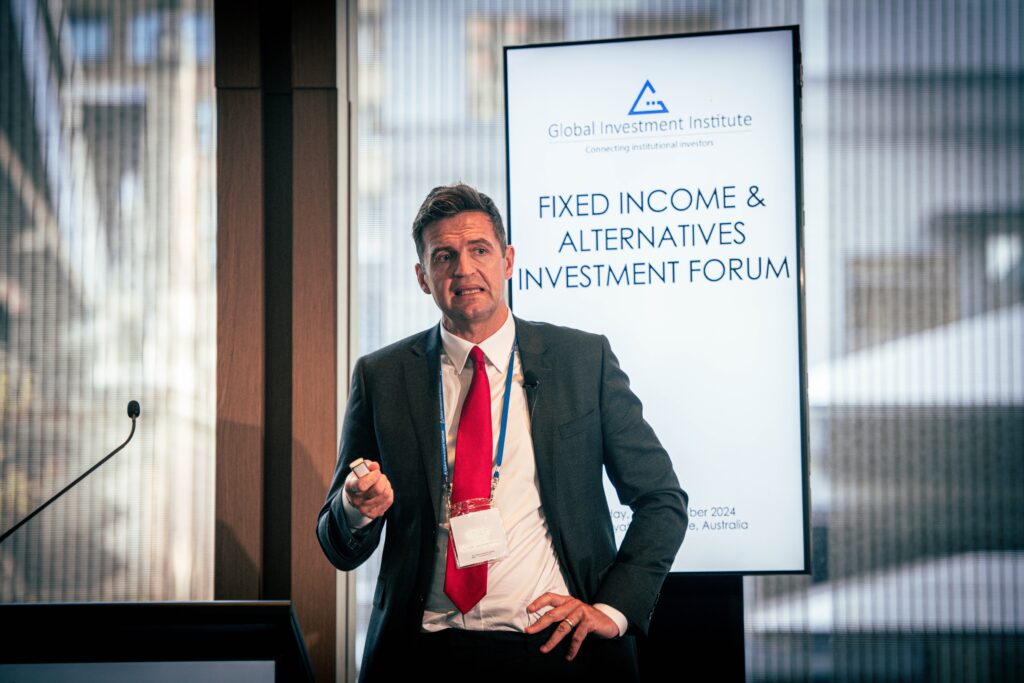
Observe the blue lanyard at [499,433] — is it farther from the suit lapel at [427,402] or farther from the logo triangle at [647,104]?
the logo triangle at [647,104]

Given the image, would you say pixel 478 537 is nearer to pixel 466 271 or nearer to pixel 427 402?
pixel 427 402

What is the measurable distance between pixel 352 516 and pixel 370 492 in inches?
6.9

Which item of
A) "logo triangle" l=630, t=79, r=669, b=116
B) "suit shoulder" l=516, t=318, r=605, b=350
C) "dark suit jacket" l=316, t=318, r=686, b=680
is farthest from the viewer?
"logo triangle" l=630, t=79, r=669, b=116

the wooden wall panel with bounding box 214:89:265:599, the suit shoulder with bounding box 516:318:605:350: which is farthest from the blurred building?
the suit shoulder with bounding box 516:318:605:350

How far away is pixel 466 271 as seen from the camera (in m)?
2.08

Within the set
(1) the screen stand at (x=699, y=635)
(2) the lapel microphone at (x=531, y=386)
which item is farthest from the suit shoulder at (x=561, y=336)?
(1) the screen stand at (x=699, y=635)

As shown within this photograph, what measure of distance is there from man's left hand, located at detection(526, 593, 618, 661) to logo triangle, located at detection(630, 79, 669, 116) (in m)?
1.75

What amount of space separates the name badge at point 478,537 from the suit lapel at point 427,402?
10 centimetres

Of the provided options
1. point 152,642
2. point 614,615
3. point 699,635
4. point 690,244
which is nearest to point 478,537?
point 614,615

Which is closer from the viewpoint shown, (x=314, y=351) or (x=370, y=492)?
(x=370, y=492)

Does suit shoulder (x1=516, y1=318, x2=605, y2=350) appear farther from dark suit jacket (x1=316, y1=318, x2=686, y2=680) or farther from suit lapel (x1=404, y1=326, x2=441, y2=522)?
suit lapel (x1=404, y1=326, x2=441, y2=522)

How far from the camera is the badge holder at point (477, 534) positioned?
191 centimetres

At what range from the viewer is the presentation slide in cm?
274

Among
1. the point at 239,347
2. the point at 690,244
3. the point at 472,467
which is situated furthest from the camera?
the point at 239,347
